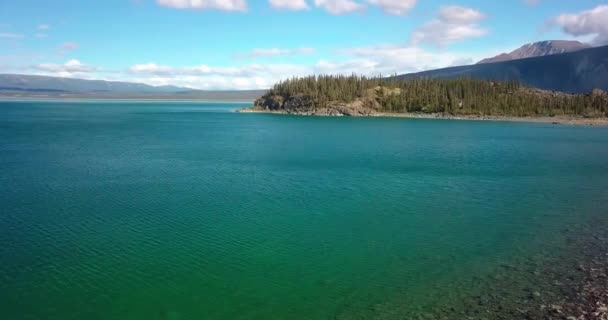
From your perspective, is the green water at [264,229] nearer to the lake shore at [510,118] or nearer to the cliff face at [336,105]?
the lake shore at [510,118]

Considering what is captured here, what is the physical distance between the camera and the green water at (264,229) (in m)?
16.9

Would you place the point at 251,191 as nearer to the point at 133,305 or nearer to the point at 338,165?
the point at 338,165

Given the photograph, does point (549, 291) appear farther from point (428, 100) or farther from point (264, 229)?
point (428, 100)

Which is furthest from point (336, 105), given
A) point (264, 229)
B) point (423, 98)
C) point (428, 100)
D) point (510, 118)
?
point (264, 229)

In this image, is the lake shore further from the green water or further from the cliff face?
the green water

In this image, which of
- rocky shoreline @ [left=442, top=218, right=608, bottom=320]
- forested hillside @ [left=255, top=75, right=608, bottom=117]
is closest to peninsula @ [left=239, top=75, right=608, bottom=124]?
forested hillside @ [left=255, top=75, right=608, bottom=117]

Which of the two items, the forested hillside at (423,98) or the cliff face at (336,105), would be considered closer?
the forested hillside at (423,98)

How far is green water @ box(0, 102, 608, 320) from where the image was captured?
55.5ft

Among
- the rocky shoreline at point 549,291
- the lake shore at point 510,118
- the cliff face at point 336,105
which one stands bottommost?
the rocky shoreline at point 549,291

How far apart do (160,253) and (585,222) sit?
2319cm

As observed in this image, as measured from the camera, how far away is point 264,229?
2533cm

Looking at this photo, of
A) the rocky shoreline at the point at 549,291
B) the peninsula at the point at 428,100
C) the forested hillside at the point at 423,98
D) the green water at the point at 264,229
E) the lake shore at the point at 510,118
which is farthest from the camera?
the forested hillside at the point at 423,98

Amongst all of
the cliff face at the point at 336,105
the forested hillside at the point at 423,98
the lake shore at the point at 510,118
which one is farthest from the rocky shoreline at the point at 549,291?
the cliff face at the point at 336,105

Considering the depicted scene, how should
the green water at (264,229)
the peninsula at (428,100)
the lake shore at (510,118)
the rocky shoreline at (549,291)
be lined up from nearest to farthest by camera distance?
the rocky shoreline at (549,291) → the green water at (264,229) → the lake shore at (510,118) → the peninsula at (428,100)
